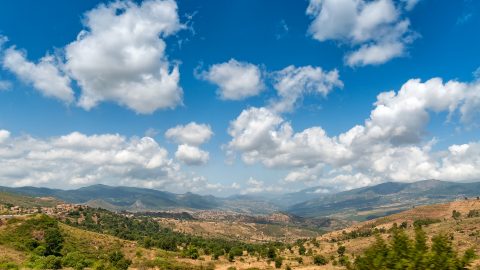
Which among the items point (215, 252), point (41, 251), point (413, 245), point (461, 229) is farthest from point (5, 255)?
point (461, 229)

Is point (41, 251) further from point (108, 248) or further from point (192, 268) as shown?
point (192, 268)

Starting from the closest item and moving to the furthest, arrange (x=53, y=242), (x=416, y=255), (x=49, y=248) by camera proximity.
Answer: (x=416, y=255)
(x=49, y=248)
(x=53, y=242)

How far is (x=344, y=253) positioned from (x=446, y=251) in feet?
512

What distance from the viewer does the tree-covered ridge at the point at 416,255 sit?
1533 inches

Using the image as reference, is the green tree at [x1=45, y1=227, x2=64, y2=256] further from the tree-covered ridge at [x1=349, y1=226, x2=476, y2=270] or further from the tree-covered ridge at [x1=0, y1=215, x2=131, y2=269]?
the tree-covered ridge at [x1=349, y1=226, x2=476, y2=270]

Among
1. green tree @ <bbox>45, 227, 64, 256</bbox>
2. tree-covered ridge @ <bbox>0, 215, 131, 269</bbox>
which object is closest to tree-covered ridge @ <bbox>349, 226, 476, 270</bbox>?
tree-covered ridge @ <bbox>0, 215, 131, 269</bbox>

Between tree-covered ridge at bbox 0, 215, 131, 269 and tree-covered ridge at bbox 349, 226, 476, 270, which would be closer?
tree-covered ridge at bbox 349, 226, 476, 270

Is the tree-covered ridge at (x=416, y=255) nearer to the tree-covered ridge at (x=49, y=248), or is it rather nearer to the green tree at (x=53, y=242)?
the tree-covered ridge at (x=49, y=248)

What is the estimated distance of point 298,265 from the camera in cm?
14788

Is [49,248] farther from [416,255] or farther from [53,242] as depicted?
[416,255]

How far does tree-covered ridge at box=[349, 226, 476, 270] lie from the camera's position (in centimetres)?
3894

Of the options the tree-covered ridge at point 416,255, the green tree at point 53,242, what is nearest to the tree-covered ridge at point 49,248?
the green tree at point 53,242

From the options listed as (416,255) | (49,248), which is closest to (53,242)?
(49,248)

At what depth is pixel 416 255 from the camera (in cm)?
4128
